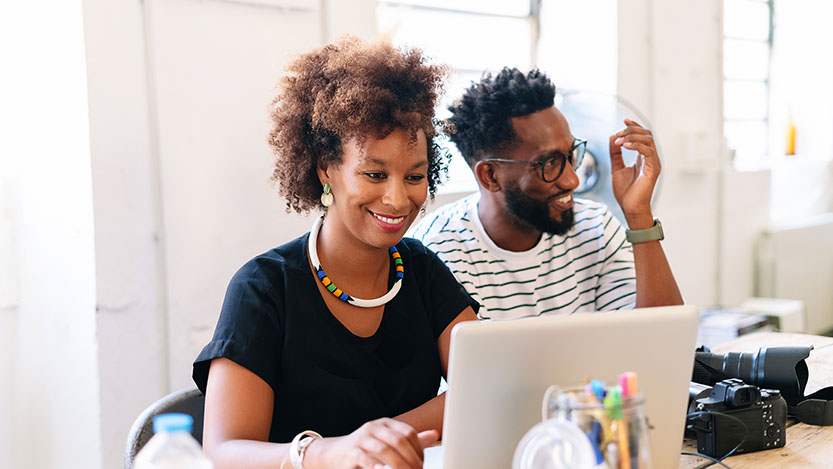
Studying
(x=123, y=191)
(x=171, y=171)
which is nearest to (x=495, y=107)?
(x=171, y=171)

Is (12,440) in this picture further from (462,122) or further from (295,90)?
(462,122)

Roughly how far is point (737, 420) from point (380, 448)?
62 centimetres

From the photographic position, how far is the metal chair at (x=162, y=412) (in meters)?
1.19

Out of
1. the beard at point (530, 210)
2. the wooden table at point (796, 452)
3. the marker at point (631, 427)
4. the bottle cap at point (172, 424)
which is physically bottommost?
the wooden table at point (796, 452)

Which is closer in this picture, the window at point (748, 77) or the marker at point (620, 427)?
the marker at point (620, 427)

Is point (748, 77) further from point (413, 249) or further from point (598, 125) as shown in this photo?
point (413, 249)

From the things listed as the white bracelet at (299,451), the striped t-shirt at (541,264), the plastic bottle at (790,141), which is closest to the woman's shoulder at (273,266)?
the white bracelet at (299,451)

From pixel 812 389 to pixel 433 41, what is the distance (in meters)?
1.82

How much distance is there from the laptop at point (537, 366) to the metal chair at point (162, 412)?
537mm

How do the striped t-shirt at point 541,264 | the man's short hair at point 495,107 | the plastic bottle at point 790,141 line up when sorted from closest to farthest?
1. the striped t-shirt at point 541,264
2. the man's short hair at point 495,107
3. the plastic bottle at point 790,141

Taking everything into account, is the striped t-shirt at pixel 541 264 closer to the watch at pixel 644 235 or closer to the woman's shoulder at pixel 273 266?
the watch at pixel 644 235

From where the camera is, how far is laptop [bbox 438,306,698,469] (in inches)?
34.5

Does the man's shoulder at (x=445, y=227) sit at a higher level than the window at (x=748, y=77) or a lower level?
lower

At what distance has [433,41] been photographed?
2.86 m
